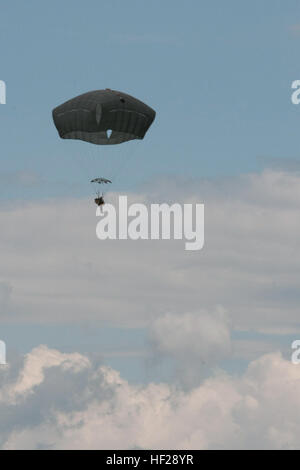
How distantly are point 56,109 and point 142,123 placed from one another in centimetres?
1065

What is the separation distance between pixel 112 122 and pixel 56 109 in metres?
8.17

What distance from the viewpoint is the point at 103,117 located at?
347ft

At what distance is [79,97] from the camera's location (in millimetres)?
109625

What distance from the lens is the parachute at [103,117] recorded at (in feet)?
348

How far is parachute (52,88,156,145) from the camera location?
106125mm
